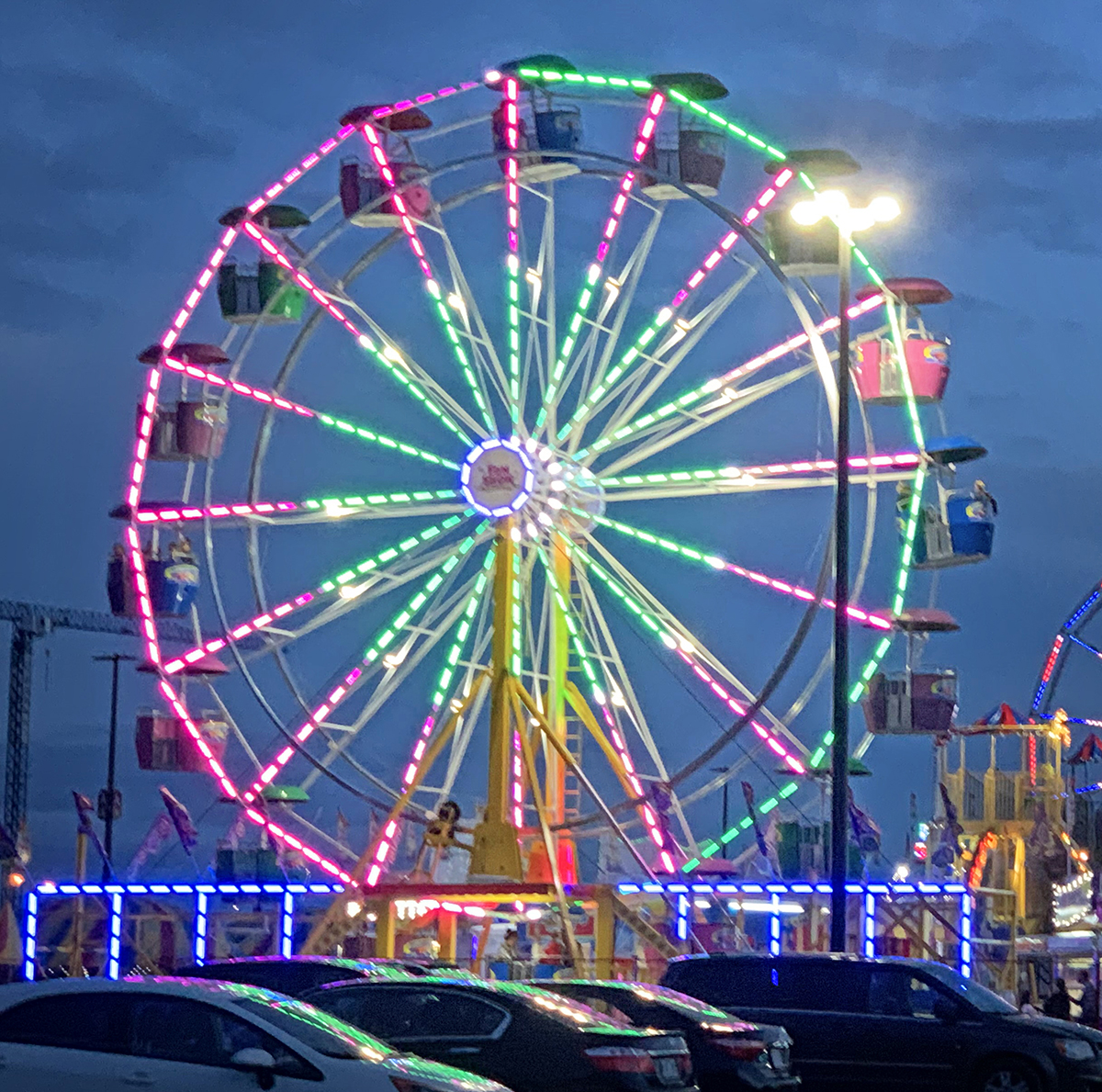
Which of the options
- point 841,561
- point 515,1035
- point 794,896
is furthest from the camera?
point 794,896

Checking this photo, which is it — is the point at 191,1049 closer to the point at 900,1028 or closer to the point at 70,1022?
the point at 70,1022

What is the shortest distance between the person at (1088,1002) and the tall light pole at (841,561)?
7005 millimetres

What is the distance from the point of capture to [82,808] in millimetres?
45219

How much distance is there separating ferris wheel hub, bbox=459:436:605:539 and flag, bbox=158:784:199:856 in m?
9.16

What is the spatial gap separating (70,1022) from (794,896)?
22.0 m

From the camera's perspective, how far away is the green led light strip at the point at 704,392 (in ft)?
112

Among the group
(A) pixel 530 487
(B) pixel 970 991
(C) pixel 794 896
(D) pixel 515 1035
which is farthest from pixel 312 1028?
(C) pixel 794 896

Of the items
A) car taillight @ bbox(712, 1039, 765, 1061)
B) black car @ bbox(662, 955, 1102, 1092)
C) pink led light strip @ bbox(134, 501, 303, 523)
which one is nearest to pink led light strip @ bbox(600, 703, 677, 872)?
pink led light strip @ bbox(134, 501, 303, 523)

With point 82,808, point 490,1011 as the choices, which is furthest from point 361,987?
point 82,808

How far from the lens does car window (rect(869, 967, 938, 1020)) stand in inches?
837

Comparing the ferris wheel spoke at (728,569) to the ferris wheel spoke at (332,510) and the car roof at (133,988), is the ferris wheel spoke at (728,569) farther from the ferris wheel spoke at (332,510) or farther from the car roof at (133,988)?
the car roof at (133,988)

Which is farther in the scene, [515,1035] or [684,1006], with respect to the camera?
[684,1006]

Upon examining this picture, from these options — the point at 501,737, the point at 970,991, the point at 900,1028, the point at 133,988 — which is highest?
the point at 501,737

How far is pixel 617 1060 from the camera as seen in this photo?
1595 centimetres
